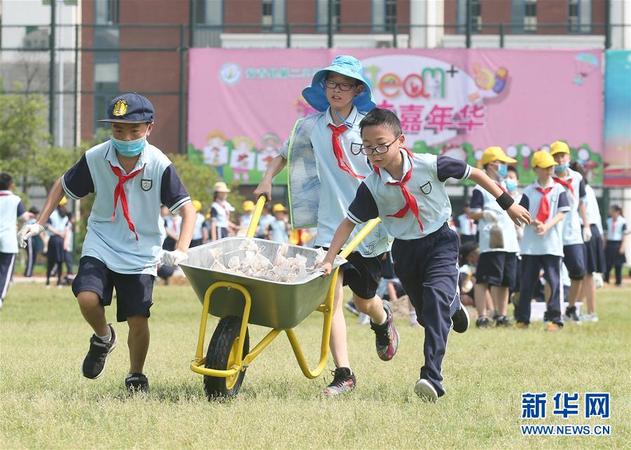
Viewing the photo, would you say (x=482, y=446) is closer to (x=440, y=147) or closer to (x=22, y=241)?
(x=22, y=241)

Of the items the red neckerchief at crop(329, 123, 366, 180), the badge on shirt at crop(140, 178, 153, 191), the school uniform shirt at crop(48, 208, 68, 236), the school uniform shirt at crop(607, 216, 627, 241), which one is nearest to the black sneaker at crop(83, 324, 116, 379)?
the badge on shirt at crop(140, 178, 153, 191)

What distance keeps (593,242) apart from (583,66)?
19467 mm

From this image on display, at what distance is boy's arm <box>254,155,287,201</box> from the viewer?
8.12 metres

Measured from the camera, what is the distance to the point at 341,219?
8.16m

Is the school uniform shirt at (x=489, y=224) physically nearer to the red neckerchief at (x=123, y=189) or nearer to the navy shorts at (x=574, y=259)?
the navy shorts at (x=574, y=259)

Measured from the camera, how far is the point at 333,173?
26.8 ft

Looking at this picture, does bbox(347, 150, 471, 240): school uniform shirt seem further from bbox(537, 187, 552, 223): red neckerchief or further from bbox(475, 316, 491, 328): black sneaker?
bbox(475, 316, 491, 328): black sneaker

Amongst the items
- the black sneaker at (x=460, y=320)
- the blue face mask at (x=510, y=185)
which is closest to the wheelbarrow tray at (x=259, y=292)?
the black sneaker at (x=460, y=320)

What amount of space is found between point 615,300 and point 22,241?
1498 centimetres

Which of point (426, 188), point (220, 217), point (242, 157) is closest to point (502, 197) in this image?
point (426, 188)

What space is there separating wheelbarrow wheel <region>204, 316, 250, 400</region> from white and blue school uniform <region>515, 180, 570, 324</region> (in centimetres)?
707

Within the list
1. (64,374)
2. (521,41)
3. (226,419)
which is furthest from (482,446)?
(521,41)

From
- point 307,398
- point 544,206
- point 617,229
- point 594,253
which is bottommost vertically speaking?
point 617,229

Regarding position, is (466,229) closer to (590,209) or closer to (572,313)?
(590,209)
